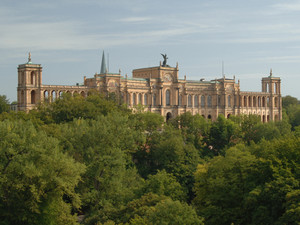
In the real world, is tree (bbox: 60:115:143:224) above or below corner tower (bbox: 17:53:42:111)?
below

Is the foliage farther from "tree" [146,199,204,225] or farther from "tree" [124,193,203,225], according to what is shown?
"tree" [146,199,204,225]

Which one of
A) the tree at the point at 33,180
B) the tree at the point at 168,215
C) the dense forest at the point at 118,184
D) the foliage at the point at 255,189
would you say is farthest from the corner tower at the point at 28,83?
the tree at the point at 168,215

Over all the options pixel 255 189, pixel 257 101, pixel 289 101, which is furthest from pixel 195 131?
pixel 289 101

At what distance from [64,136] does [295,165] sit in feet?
84.5

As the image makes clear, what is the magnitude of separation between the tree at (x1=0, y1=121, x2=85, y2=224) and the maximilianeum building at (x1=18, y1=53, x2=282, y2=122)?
42.0m

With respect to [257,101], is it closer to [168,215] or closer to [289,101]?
[289,101]

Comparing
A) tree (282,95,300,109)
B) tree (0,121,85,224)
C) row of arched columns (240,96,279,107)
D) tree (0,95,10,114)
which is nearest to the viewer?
tree (0,121,85,224)

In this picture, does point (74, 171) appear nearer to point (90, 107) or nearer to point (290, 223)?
point (290, 223)

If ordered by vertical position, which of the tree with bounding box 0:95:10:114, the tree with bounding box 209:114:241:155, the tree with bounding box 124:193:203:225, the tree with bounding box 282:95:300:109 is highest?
the tree with bounding box 282:95:300:109

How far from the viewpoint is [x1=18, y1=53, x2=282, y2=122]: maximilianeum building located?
89188 mm

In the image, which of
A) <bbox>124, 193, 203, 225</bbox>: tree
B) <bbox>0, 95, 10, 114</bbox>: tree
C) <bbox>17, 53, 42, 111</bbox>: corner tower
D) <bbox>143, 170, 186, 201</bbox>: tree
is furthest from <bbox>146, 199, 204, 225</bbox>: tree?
<bbox>0, 95, 10, 114</bbox>: tree

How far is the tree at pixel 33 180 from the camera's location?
37531 mm

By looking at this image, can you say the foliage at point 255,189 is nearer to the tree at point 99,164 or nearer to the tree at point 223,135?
the tree at point 99,164

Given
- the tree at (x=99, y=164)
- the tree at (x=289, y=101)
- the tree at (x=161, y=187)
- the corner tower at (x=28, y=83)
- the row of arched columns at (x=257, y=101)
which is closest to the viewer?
the tree at (x=161, y=187)
